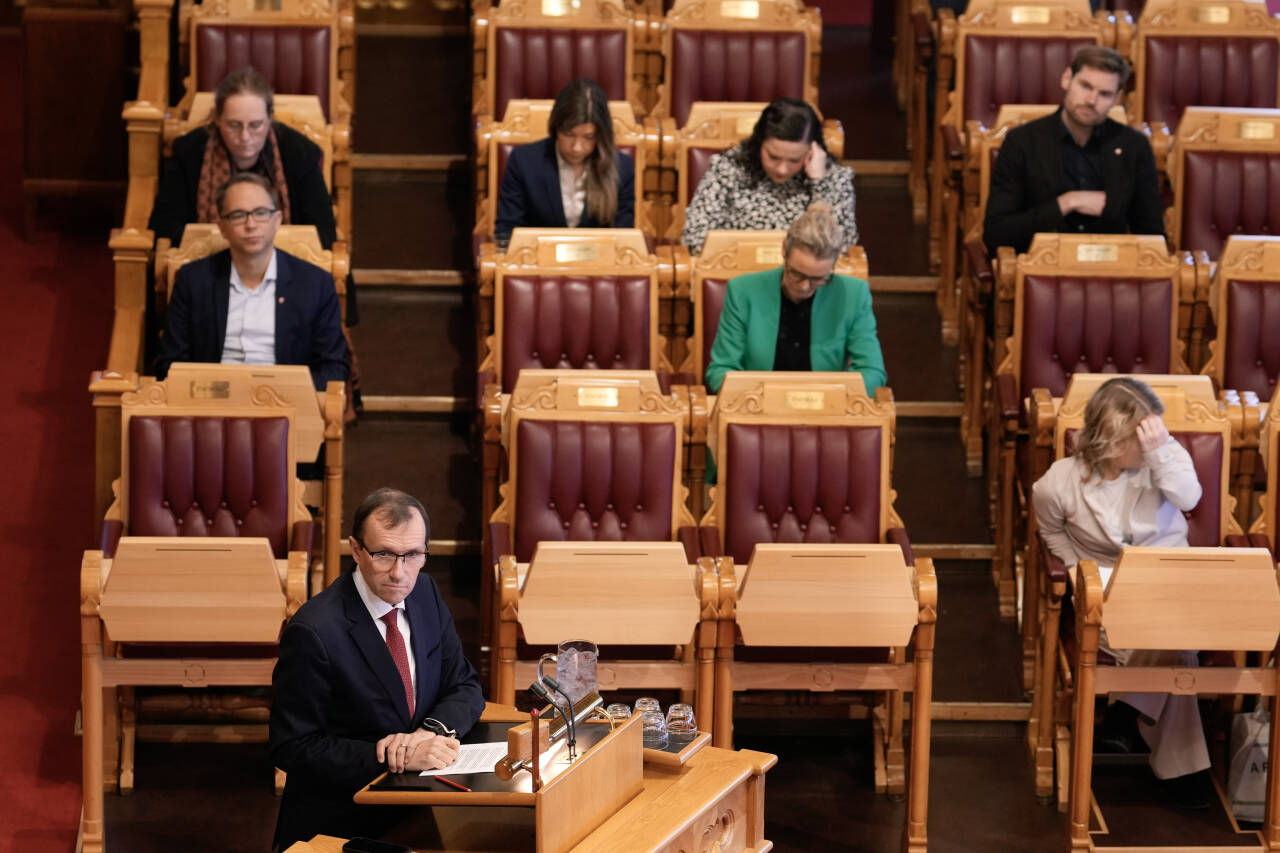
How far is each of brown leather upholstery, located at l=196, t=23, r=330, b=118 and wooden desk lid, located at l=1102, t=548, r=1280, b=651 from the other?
2.42m

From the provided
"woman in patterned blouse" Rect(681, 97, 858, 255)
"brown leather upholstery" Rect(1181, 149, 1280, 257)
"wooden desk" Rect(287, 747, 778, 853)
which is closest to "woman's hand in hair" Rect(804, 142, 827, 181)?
"woman in patterned blouse" Rect(681, 97, 858, 255)

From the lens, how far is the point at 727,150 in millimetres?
4492

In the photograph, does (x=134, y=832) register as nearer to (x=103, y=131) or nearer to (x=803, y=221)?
(x=803, y=221)

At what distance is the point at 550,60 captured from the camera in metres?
5.13

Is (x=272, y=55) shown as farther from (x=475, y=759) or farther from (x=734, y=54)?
(x=475, y=759)

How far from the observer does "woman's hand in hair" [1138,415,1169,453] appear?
375 cm

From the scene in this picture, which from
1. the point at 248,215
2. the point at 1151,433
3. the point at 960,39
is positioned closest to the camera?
the point at 1151,433

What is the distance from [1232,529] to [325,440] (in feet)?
5.80

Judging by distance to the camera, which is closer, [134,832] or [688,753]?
[688,753]

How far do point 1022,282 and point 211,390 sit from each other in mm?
1717

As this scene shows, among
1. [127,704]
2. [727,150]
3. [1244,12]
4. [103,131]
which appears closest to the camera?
[127,704]

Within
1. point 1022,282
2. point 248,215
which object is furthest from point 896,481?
point 248,215

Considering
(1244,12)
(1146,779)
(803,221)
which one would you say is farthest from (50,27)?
(1146,779)

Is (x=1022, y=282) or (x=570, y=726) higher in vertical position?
(x=1022, y=282)
